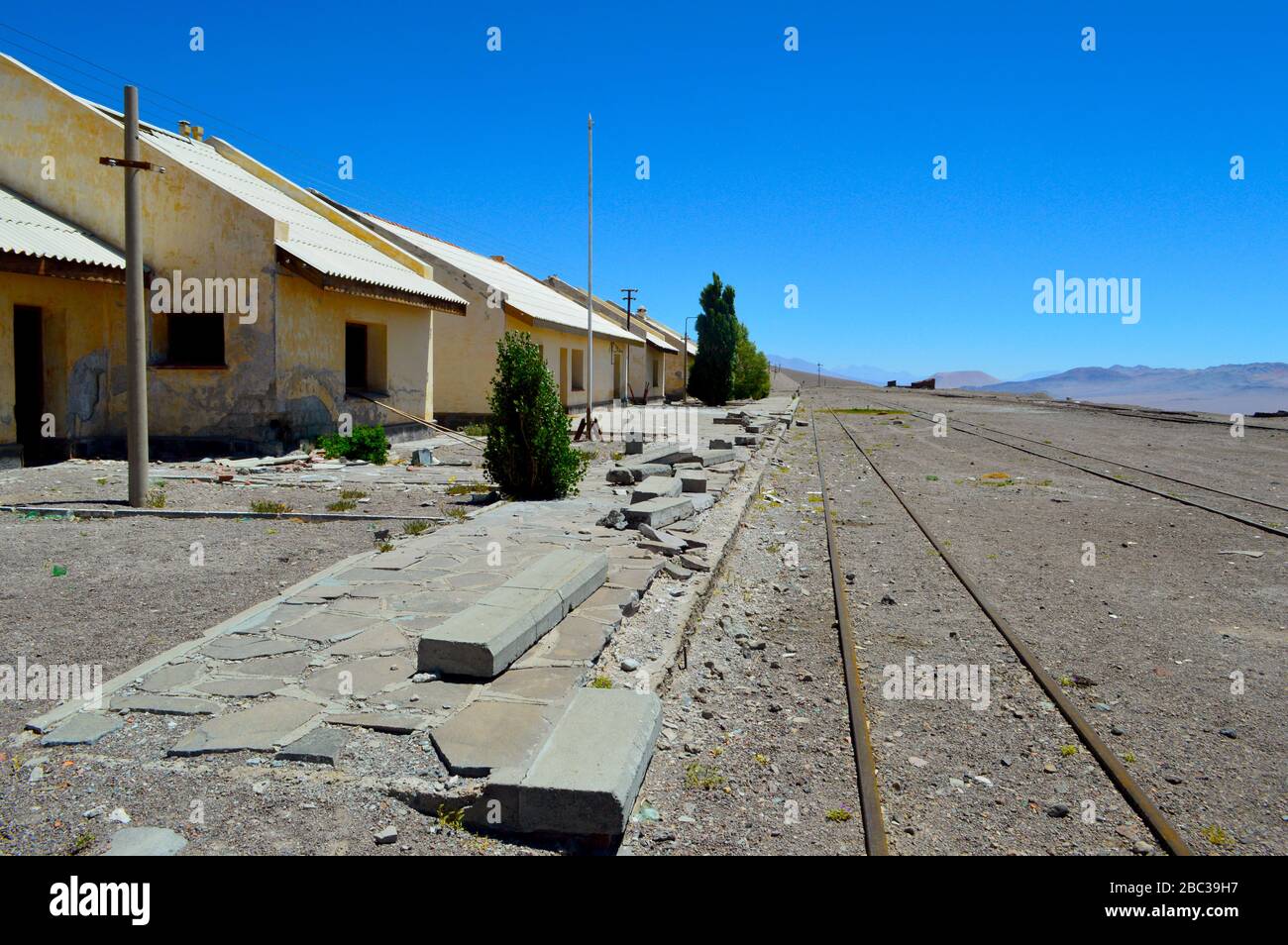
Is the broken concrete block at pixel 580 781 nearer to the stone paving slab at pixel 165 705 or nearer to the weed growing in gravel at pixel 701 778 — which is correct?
the weed growing in gravel at pixel 701 778

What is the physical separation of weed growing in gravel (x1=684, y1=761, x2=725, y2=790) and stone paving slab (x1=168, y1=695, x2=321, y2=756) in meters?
1.87

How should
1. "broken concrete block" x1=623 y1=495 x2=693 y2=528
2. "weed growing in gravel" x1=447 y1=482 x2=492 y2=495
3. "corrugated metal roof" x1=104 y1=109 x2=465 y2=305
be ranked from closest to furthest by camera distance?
"broken concrete block" x1=623 y1=495 x2=693 y2=528 < "weed growing in gravel" x1=447 y1=482 x2=492 y2=495 < "corrugated metal roof" x1=104 y1=109 x2=465 y2=305

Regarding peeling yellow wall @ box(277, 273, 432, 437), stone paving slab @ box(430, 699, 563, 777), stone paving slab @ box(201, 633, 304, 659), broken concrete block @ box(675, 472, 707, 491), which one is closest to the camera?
stone paving slab @ box(430, 699, 563, 777)

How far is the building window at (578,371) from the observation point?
33.6 metres

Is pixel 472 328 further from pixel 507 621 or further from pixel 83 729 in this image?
pixel 83 729

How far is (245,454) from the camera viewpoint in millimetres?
15820

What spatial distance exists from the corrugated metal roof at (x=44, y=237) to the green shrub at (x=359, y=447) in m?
4.34

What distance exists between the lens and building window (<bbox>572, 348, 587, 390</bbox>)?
110ft

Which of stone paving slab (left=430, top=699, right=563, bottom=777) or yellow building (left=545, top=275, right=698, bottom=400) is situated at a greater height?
yellow building (left=545, top=275, right=698, bottom=400)

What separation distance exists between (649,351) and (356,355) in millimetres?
33790

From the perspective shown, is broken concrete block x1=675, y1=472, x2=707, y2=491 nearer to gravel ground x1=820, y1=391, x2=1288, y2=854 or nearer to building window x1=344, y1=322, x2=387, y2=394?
gravel ground x1=820, y1=391, x2=1288, y2=854

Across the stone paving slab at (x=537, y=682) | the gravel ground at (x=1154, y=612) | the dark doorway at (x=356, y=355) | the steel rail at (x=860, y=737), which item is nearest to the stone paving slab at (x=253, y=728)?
the stone paving slab at (x=537, y=682)

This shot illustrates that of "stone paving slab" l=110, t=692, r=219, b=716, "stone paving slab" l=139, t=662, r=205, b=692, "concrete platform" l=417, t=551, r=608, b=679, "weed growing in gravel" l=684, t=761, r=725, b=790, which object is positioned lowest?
"weed growing in gravel" l=684, t=761, r=725, b=790

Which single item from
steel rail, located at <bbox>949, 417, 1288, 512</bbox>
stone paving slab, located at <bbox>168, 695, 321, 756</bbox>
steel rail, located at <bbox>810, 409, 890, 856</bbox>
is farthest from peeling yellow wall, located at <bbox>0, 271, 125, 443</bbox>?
steel rail, located at <bbox>949, 417, 1288, 512</bbox>
